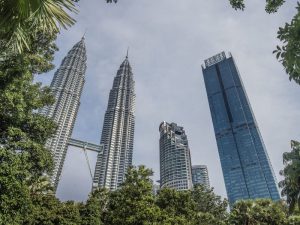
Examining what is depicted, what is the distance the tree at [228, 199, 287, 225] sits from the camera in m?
27.6

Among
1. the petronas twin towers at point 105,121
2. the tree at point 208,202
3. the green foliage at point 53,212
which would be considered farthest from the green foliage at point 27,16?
the petronas twin towers at point 105,121

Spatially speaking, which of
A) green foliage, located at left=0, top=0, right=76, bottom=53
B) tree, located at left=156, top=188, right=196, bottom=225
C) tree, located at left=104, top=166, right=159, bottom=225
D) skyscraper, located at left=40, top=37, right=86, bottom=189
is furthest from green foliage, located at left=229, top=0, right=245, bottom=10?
skyscraper, located at left=40, top=37, right=86, bottom=189

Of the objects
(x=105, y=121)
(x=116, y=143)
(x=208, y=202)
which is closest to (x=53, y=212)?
(x=208, y=202)

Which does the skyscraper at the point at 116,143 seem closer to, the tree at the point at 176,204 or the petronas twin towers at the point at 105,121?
the petronas twin towers at the point at 105,121

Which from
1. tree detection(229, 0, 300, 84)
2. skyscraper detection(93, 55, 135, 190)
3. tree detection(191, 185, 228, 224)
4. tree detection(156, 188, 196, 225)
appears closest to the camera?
tree detection(229, 0, 300, 84)

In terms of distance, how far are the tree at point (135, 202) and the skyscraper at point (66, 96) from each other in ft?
333

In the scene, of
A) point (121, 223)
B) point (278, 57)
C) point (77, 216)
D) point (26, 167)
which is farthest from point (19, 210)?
point (278, 57)

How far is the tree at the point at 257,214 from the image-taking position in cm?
2761

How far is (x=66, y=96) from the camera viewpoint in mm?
160750

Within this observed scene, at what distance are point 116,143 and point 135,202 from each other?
480ft

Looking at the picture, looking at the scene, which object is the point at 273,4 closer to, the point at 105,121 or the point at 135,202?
the point at 135,202

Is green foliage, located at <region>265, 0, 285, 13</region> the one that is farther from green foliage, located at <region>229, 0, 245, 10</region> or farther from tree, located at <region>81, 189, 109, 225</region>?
tree, located at <region>81, 189, 109, 225</region>

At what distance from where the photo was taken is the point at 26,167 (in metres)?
15.9

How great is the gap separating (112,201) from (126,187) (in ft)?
11.9
